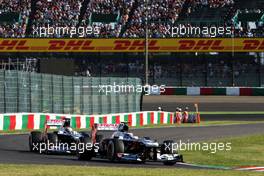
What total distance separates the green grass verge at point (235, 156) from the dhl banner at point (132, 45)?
29.9m

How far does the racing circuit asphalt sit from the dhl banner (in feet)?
13.1

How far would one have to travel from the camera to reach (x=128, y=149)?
19.1 meters

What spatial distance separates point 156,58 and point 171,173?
4252 cm

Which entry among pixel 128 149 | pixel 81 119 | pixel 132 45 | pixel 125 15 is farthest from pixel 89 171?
pixel 125 15

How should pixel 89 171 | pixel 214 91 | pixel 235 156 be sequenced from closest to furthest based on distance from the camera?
pixel 89 171, pixel 235 156, pixel 214 91

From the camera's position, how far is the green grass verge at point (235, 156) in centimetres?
2016

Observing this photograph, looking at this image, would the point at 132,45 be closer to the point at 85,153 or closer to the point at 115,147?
the point at 85,153

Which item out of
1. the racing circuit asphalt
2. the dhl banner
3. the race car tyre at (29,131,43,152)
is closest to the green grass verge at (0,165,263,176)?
the racing circuit asphalt

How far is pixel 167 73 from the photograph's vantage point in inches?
2210

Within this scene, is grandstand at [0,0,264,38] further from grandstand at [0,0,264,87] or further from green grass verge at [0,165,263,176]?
green grass verge at [0,165,263,176]

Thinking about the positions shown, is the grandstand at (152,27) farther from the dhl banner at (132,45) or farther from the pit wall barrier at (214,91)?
the dhl banner at (132,45)

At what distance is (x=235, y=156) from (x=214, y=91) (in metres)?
34.2

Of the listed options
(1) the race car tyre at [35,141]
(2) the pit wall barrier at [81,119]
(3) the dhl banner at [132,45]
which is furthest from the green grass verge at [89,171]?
(3) the dhl banner at [132,45]

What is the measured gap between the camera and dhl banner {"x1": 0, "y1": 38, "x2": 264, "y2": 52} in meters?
56.6
